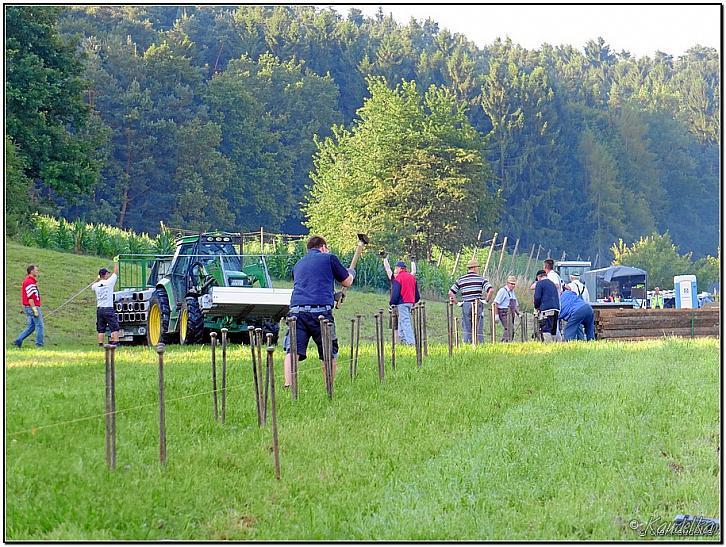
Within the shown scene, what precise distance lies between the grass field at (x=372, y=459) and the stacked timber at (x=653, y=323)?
9.84m

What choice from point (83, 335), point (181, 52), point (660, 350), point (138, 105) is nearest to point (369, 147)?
point (138, 105)

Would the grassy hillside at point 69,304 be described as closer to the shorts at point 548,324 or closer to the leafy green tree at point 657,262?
the shorts at point 548,324

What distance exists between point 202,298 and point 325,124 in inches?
2359

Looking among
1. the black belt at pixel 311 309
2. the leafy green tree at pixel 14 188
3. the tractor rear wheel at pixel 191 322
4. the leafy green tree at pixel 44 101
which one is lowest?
the tractor rear wheel at pixel 191 322

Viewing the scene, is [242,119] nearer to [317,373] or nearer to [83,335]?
[83,335]

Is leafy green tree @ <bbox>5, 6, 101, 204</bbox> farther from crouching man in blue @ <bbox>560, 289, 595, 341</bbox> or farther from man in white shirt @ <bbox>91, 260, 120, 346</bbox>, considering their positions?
crouching man in blue @ <bbox>560, 289, 595, 341</bbox>

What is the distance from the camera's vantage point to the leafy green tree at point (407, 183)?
55906 millimetres

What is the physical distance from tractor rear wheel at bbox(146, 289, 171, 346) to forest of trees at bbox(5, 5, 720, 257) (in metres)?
9.27

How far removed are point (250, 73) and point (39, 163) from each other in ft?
145

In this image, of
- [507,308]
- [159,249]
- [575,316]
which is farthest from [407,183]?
[575,316]

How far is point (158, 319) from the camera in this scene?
23656 mm

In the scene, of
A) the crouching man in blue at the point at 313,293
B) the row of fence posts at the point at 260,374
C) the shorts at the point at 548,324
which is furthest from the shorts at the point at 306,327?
the shorts at the point at 548,324

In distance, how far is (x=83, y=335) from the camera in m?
27.8

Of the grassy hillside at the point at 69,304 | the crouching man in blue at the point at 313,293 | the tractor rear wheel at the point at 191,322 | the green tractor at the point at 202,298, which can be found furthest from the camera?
the grassy hillside at the point at 69,304
